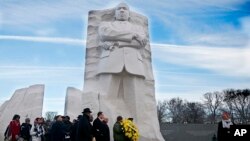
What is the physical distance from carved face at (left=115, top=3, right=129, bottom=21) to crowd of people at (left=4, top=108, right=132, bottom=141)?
5511mm

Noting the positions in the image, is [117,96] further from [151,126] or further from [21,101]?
[21,101]

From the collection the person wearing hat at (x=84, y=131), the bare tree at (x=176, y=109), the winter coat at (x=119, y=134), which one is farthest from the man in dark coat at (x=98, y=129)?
the bare tree at (x=176, y=109)

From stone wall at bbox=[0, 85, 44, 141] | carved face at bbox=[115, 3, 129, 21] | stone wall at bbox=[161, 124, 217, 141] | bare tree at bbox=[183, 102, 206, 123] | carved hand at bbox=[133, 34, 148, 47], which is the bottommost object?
stone wall at bbox=[161, 124, 217, 141]

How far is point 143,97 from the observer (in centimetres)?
1420

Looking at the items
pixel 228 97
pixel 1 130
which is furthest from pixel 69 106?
pixel 228 97

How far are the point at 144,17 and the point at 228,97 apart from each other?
29.7 metres

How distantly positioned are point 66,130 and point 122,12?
6490mm

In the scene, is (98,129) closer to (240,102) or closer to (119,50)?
(119,50)

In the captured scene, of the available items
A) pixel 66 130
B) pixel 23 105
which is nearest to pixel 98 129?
pixel 66 130

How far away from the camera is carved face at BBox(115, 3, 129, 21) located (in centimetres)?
1473

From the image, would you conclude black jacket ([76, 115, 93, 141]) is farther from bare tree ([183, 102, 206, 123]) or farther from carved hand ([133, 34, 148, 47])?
bare tree ([183, 102, 206, 123])

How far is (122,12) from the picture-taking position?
582 inches

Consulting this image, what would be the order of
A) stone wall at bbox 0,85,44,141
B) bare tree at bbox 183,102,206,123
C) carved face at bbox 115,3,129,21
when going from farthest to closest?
bare tree at bbox 183,102,206,123
carved face at bbox 115,3,129,21
stone wall at bbox 0,85,44,141

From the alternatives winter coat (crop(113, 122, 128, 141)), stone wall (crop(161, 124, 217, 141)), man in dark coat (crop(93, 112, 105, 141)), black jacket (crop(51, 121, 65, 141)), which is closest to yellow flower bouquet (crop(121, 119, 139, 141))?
winter coat (crop(113, 122, 128, 141))
